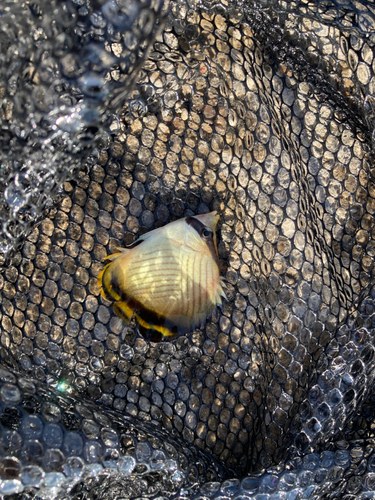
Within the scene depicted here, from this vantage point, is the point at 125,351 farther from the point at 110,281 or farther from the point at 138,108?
the point at 138,108

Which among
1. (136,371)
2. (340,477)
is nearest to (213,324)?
(136,371)

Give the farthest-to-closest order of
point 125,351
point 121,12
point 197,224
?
point 125,351
point 197,224
point 121,12

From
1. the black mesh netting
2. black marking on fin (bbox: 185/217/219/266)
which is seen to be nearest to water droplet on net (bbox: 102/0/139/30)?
the black mesh netting

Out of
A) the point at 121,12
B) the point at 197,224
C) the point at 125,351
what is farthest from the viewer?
the point at 125,351

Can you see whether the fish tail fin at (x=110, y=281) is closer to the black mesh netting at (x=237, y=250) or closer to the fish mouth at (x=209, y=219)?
the black mesh netting at (x=237, y=250)

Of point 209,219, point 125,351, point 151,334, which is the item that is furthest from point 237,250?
point 125,351

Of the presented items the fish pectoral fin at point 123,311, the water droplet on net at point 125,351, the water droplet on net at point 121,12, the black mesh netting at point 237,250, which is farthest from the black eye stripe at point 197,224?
the water droplet on net at point 121,12
